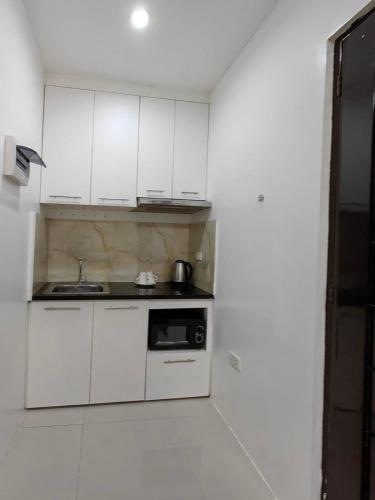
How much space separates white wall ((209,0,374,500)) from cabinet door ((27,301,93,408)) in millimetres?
1059

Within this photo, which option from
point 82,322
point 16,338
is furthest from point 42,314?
point 16,338

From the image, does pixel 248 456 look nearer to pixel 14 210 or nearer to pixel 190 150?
pixel 14 210

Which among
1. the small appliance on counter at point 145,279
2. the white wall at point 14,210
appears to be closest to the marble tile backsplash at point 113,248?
the small appliance on counter at point 145,279

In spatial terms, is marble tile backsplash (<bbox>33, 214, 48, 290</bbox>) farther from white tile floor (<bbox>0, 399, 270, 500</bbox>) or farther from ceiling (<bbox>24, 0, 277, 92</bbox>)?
ceiling (<bbox>24, 0, 277, 92</bbox>)

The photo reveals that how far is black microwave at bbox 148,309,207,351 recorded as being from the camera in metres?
2.74

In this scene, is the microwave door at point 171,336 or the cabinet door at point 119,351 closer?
the cabinet door at point 119,351

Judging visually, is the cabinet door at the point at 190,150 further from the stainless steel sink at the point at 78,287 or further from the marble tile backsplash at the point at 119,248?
the stainless steel sink at the point at 78,287

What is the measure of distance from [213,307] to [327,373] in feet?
4.69

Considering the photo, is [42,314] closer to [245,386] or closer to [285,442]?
[245,386]

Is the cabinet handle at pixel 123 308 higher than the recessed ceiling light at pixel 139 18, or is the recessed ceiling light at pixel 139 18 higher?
the recessed ceiling light at pixel 139 18

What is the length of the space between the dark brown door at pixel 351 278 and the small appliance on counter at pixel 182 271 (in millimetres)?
1941

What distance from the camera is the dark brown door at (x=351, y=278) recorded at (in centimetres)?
124

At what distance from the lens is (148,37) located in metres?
2.21

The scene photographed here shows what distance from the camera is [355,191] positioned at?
1.29 metres
